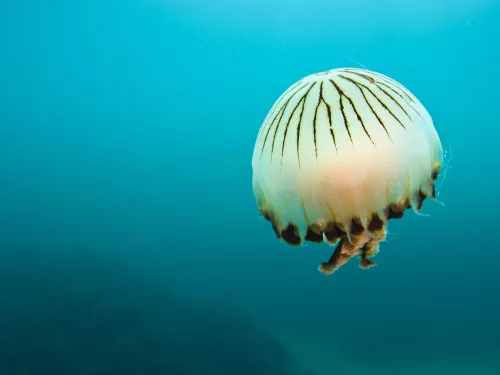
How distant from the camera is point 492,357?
19.6 metres

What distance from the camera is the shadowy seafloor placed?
14.1 m

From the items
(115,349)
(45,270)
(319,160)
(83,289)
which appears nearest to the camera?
(319,160)

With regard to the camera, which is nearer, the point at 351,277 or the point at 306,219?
the point at 306,219

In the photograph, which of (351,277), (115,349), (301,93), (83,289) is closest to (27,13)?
(83,289)

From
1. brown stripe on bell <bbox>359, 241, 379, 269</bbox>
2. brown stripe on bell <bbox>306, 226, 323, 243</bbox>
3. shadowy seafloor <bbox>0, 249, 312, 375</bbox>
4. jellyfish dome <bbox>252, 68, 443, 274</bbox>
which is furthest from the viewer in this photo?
shadowy seafloor <bbox>0, 249, 312, 375</bbox>

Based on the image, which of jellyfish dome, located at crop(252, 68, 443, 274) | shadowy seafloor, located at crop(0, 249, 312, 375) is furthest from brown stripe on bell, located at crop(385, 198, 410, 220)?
shadowy seafloor, located at crop(0, 249, 312, 375)

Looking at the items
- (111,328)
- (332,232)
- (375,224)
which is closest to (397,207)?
(375,224)

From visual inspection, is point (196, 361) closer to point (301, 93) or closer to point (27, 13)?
point (301, 93)

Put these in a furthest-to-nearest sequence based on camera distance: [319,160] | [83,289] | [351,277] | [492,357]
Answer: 1. [351,277]
2. [492,357]
3. [83,289]
4. [319,160]

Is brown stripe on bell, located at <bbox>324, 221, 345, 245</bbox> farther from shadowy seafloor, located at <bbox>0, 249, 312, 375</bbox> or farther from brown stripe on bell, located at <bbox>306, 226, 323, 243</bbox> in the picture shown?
shadowy seafloor, located at <bbox>0, 249, 312, 375</bbox>

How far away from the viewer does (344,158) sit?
212cm

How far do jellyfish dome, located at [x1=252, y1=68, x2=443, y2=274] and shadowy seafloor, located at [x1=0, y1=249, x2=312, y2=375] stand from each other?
527 inches

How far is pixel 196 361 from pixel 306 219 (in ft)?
46.3

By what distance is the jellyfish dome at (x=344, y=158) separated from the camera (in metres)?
2.13
